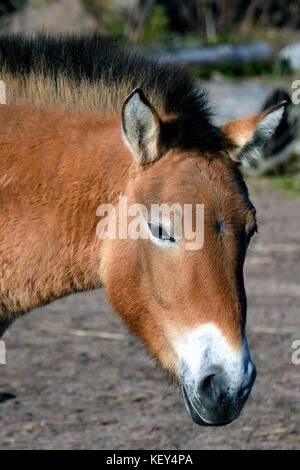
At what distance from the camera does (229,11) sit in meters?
17.9

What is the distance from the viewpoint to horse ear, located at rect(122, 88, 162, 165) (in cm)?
299

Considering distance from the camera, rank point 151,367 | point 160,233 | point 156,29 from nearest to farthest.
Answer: point 160,233 < point 151,367 < point 156,29

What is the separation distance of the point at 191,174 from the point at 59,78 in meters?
0.89

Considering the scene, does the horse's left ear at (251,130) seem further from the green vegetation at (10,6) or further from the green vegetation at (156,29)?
the green vegetation at (156,29)

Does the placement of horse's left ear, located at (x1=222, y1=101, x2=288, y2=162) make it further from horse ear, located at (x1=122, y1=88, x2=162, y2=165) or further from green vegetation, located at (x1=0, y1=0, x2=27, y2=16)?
green vegetation, located at (x1=0, y1=0, x2=27, y2=16)

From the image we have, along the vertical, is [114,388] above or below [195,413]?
below

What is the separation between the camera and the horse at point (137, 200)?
2904mm

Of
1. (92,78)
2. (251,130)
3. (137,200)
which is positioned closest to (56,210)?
(137,200)

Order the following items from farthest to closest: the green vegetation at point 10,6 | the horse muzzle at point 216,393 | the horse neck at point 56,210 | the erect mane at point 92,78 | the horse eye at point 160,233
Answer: the green vegetation at point 10,6
the erect mane at point 92,78
the horse neck at point 56,210
the horse eye at point 160,233
the horse muzzle at point 216,393

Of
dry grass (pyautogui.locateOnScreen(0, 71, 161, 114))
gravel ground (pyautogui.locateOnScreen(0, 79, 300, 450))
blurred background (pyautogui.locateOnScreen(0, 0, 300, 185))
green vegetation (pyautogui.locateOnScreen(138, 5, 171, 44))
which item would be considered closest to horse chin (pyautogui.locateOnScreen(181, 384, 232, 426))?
gravel ground (pyautogui.locateOnScreen(0, 79, 300, 450))

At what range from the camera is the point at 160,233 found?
3.06 m

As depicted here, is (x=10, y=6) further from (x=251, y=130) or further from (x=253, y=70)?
(x=251, y=130)

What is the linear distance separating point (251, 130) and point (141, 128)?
1.84 ft

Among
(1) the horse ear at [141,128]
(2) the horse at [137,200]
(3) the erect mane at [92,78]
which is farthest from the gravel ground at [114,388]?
(3) the erect mane at [92,78]
